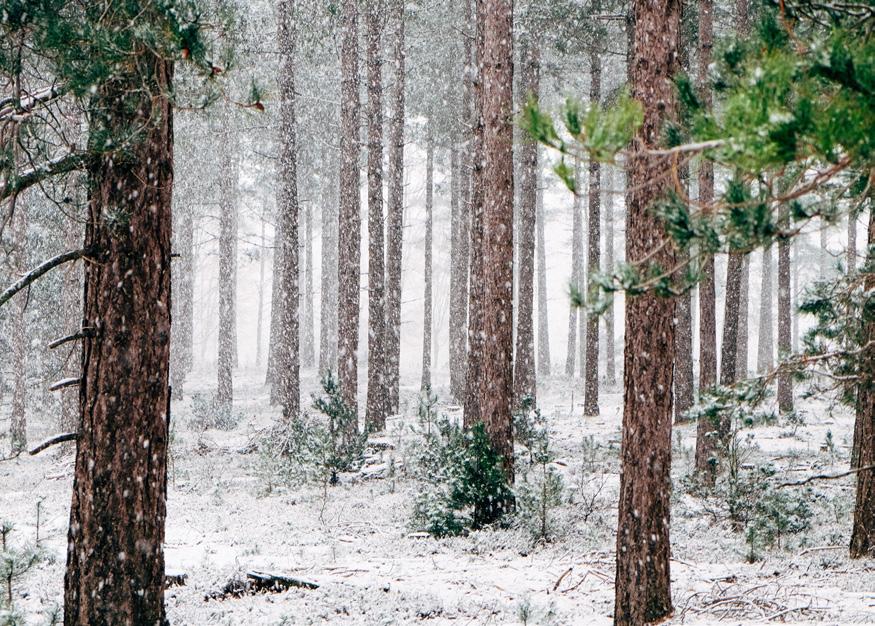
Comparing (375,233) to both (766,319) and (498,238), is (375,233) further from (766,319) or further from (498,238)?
(766,319)

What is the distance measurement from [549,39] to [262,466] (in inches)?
496

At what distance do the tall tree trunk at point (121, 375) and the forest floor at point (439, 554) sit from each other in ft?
4.61

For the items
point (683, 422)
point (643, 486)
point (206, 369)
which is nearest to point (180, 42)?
point (643, 486)

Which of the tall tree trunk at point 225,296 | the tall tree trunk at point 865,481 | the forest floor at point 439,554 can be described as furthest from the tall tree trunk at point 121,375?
the tall tree trunk at point 225,296

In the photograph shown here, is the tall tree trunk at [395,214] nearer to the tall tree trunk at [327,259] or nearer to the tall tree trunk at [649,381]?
the tall tree trunk at [327,259]

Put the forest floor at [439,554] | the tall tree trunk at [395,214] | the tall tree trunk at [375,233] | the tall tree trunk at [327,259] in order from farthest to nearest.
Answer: the tall tree trunk at [327,259]
the tall tree trunk at [395,214]
the tall tree trunk at [375,233]
the forest floor at [439,554]

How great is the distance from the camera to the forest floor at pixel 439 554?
6.21 m

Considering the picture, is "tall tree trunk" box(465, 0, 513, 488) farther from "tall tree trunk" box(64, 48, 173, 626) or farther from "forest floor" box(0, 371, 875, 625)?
"tall tree trunk" box(64, 48, 173, 626)

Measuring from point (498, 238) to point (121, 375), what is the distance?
17.8 feet

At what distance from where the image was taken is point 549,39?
18469 millimetres

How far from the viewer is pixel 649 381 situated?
5.62 metres

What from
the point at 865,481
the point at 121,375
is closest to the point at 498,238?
the point at 865,481

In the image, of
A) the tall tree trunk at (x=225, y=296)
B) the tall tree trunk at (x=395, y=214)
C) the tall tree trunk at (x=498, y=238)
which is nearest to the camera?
the tall tree trunk at (x=498, y=238)

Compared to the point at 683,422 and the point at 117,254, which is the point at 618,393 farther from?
the point at 117,254
